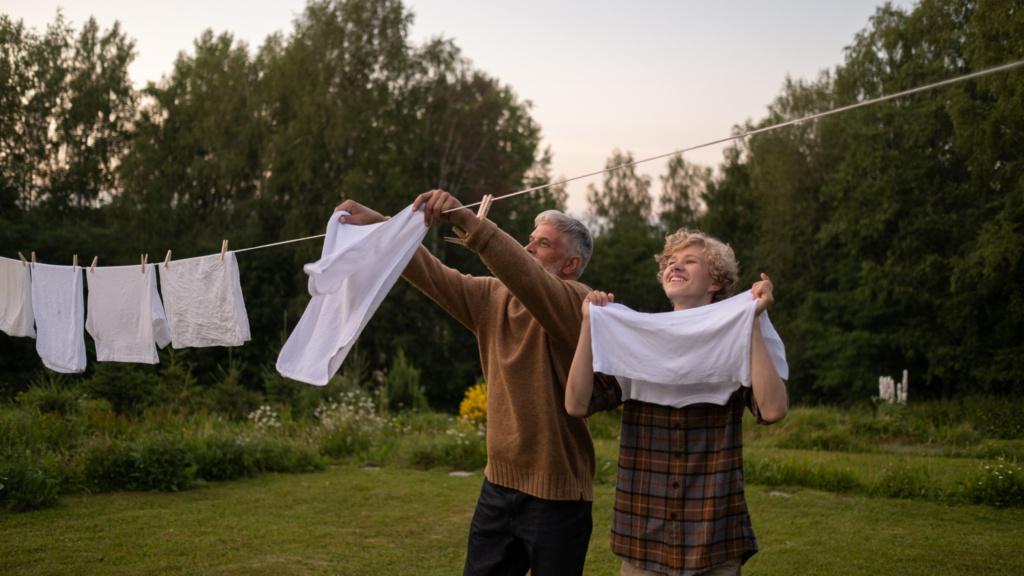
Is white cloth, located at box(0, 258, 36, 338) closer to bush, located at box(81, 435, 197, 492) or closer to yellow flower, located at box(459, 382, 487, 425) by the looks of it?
bush, located at box(81, 435, 197, 492)

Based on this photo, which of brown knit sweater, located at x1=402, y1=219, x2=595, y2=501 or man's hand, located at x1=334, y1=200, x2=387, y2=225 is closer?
brown knit sweater, located at x1=402, y1=219, x2=595, y2=501

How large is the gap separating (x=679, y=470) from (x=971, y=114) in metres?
21.2

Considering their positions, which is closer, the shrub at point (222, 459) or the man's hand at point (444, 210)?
the man's hand at point (444, 210)

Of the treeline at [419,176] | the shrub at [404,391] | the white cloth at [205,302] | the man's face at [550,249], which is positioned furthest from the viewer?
the treeline at [419,176]

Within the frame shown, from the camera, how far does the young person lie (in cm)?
262

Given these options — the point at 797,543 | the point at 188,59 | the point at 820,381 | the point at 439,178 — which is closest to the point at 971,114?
the point at 820,381

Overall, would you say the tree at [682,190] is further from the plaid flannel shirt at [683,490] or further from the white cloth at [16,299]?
the plaid flannel shirt at [683,490]

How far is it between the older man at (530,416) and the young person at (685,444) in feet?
0.56

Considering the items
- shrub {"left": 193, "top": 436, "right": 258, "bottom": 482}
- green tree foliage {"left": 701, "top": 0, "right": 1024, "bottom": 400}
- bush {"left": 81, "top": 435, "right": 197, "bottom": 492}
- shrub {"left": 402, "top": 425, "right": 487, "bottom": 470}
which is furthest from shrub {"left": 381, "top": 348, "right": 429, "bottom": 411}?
green tree foliage {"left": 701, "top": 0, "right": 1024, "bottom": 400}

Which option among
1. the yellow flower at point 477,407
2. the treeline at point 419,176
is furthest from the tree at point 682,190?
the yellow flower at point 477,407

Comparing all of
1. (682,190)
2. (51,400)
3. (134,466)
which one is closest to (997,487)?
(134,466)

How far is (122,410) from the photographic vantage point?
11297 millimetres

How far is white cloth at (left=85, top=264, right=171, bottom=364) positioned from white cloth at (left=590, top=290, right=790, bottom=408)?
323cm

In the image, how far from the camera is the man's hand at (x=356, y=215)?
329 cm
